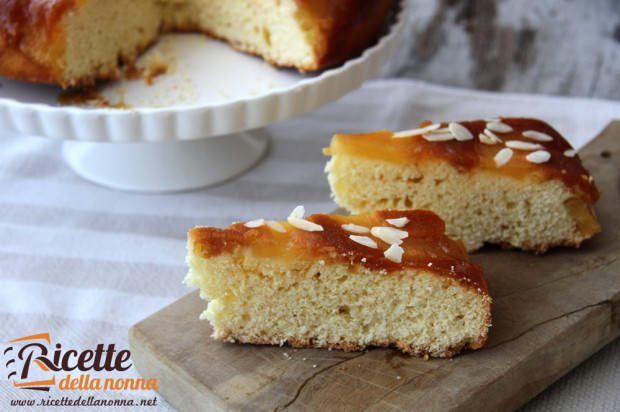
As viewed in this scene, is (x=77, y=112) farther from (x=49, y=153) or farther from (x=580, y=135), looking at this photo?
(x=580, y=135)

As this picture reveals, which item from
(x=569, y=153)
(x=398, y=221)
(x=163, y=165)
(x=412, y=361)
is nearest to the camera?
(x=412, y=361)

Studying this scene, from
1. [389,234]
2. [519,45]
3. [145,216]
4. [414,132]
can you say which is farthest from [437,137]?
[519,45]

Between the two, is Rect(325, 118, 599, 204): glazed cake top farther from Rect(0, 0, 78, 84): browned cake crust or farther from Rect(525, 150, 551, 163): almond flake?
Rect(0, 0, 78, 84): browned cake crust

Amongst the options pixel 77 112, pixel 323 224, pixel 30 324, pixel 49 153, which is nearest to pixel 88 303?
pixel 30 324

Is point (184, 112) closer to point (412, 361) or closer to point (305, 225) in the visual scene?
point (305, 225)

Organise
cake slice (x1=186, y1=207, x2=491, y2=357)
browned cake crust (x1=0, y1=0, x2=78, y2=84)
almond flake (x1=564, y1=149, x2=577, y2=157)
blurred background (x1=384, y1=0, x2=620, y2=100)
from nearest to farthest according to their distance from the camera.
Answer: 1. cake slice (x1=186, y1=207, x2=491, y2=357)
2. almond flake (x1=564, y1=149, x2=577, y2=157)
3. browned cake crust (x1=0, y1=0, x2=78, y2=84)
4. blurred background (x1=384, y1=0, x2=620, y2=100)

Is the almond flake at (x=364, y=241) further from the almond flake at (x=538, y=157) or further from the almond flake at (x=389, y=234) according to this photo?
the almond flake at (x=538, y=157)

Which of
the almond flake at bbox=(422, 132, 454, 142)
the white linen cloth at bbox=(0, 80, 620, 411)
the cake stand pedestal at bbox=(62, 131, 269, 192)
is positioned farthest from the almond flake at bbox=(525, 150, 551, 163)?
the cake stand pedestal at bbox=(62, 131, 269, 192)
